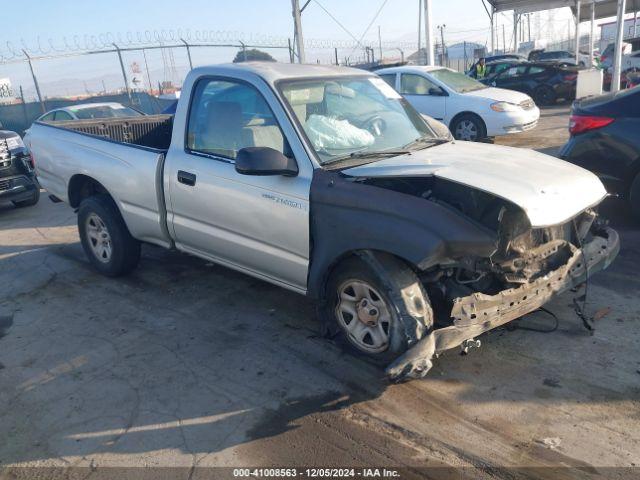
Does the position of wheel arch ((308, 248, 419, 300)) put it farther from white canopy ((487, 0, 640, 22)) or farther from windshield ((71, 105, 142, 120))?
white canopy ((487, 0, 640, 22))

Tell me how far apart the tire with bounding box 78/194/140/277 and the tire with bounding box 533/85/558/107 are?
17563 mm

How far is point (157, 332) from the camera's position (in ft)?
15.0

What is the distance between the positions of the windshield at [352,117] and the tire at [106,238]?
90.4 inches

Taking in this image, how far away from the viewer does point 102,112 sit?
38.0 feet

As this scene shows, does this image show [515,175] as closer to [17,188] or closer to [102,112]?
[17,188]

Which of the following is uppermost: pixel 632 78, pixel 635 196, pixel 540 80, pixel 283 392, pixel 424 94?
pixel 424 94

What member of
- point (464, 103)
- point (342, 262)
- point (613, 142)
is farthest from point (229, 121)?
point (464, 103)

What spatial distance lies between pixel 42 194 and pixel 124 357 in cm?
786

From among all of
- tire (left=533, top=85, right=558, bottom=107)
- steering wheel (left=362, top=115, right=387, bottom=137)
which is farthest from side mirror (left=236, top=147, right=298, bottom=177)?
tire (left=533, top=85, right=558, bottom=107)

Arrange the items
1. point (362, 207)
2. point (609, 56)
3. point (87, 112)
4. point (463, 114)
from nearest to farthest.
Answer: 1. point (362, 207)
2. point (87, 112)
3. point (463, 114)
4. point (609, 56)

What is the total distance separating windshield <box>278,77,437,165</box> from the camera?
4.10 meters

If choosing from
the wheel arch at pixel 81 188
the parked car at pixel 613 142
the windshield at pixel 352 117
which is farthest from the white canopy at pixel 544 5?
the wheel arch at pixel 81 188

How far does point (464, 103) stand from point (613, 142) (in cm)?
617

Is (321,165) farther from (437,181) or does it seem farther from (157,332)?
(157,332)
